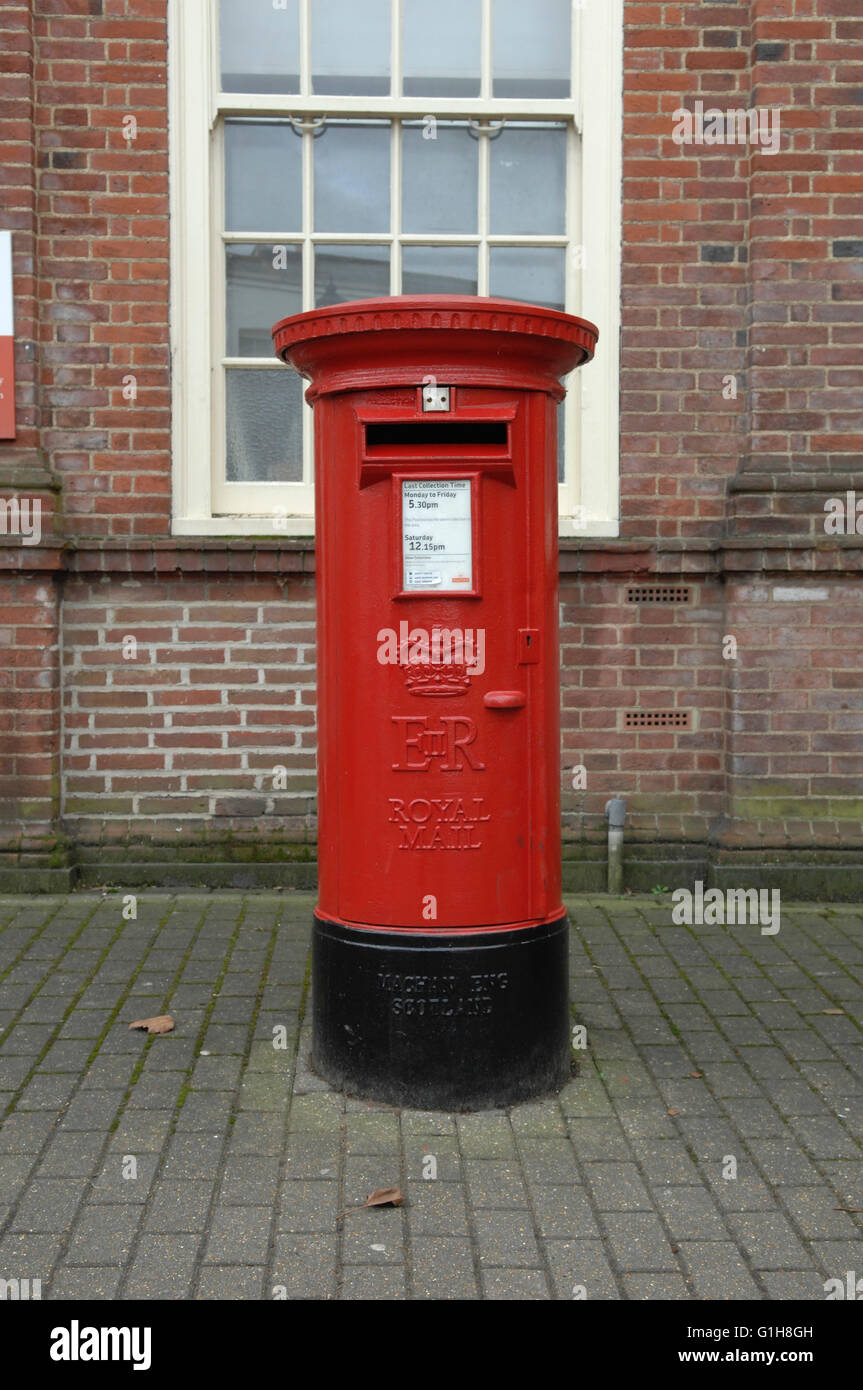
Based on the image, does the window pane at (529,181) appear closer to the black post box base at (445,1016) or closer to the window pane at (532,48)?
the window pane at (532,48)

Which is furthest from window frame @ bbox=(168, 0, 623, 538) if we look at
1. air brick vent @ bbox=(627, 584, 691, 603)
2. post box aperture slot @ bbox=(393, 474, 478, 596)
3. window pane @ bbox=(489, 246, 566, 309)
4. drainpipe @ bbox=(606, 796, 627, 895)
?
post box aperture slot @ bbox=(393, 474, 478, 596)

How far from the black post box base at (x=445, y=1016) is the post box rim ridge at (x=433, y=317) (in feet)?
5.61

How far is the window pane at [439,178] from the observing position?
20.4 feet

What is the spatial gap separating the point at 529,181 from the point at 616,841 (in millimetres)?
3216

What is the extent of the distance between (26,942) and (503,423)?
3.08m

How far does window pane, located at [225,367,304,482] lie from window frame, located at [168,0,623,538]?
85mm

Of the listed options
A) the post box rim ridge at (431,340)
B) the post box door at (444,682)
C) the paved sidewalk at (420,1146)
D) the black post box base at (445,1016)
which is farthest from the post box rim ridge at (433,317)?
the paved sidewalk at (420,1146)

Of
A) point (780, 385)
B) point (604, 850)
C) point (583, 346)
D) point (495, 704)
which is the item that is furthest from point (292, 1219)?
point (780, 385)

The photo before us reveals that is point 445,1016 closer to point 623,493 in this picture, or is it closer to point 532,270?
point 623,493

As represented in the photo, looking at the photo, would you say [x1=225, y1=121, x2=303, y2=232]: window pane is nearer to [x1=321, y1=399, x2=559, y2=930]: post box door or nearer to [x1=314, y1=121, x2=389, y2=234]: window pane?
[x1=314, y1=121, x2=389, y2=234]: window pane

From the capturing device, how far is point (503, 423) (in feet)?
12.0

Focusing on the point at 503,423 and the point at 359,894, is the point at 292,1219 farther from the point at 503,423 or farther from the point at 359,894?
the point at 503,423

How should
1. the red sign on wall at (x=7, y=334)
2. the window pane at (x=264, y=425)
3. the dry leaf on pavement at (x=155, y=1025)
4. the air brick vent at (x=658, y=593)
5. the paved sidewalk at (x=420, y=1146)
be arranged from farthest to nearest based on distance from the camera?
the window pane at (x=264, y=425), the air brick vent at (x=658, y=593), the red sign on wall at (x=7, y=334), the dry leaf on pavement at (x=155, y=1025), the paved sidewalk at (x=420, y=1146)

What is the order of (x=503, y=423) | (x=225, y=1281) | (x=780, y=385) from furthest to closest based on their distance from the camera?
(x=780, y=385)
(x=503, y=423)
(x=225, y=1281)
